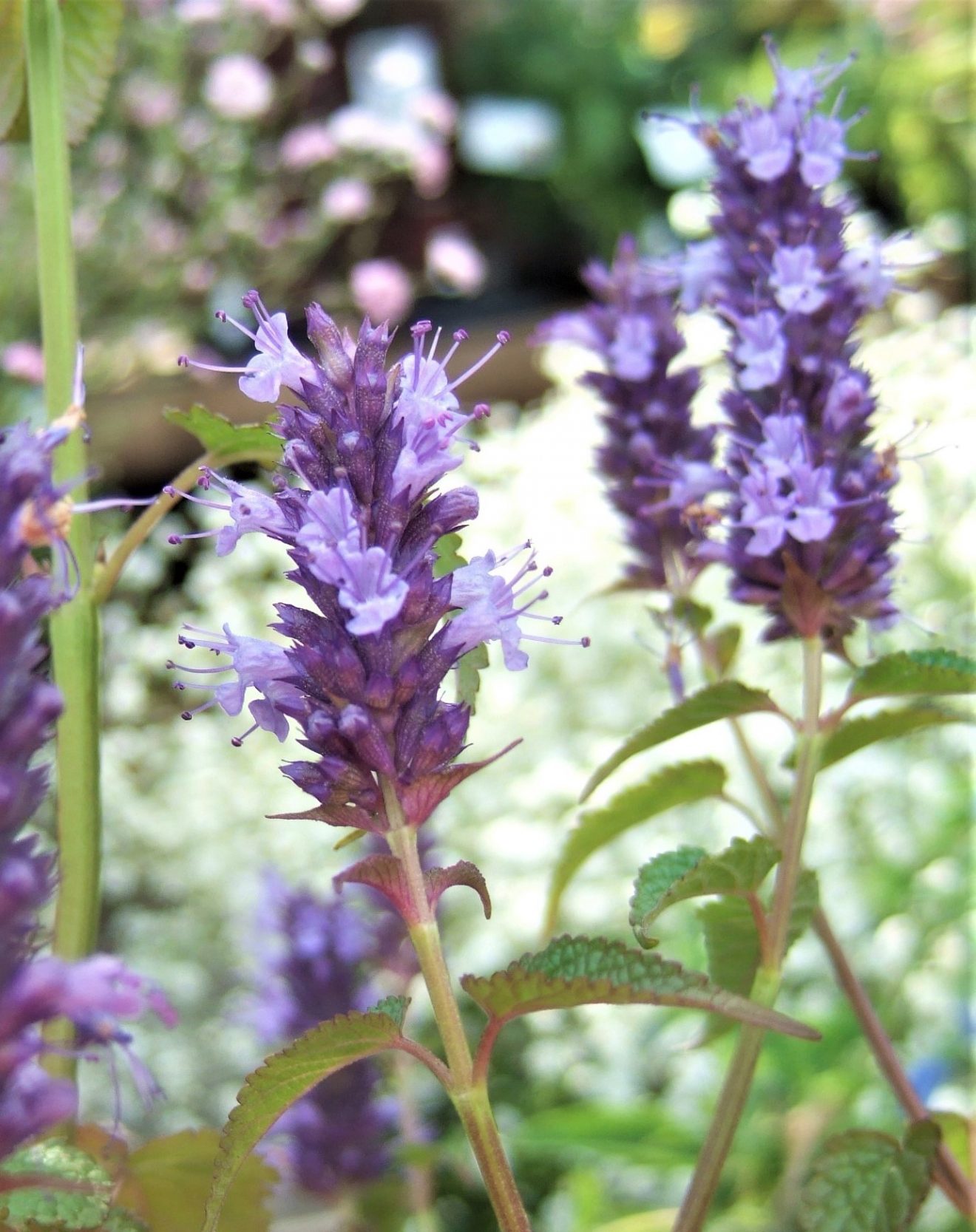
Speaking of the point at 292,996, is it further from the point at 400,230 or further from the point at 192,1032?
the point at 400,230

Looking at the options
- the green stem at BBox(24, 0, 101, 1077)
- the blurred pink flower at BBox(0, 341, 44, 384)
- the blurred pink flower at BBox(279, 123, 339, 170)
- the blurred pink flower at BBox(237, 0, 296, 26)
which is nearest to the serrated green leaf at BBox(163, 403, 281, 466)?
the green stem at BBox(24, 0, 101, 1077)

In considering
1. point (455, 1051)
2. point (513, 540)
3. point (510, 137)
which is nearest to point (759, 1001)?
point (455, 1051)

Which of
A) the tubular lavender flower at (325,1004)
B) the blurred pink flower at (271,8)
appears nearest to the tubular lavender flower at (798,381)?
the tubular lavender flower at (325,1004)

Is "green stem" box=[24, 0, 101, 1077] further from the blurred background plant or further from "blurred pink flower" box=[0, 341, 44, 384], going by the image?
"blurred pink flower" box=[0, 341, 44, 384]

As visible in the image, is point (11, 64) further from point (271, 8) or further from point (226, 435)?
point (271, 8)

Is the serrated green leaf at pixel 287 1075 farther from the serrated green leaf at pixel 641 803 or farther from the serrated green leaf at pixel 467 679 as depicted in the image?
the serrated green leaf at pixel 641 803
